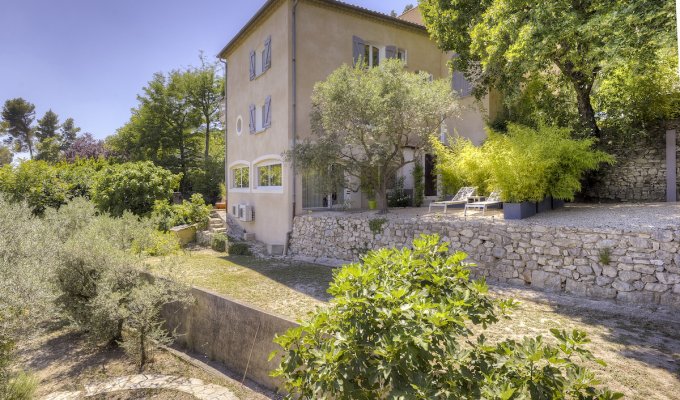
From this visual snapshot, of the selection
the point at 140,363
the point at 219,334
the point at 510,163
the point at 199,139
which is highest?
the point at 199,139

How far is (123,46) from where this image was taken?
628 inches

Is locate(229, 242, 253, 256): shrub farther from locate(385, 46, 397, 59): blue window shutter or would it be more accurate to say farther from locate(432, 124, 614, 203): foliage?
locate(385, 46, 397, 59): blue window shutter

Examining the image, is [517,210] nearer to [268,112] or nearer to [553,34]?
[553,34]

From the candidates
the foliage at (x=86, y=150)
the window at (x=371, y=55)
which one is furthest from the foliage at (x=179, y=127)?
the window at (x=371, y=55)

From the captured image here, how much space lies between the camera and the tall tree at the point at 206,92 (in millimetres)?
28812

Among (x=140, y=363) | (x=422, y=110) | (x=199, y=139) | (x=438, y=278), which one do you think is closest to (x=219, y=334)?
(x=140, y=363)

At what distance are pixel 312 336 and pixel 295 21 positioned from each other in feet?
45.1

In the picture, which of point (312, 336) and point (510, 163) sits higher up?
point (510, 163)

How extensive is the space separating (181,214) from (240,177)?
3496 millimetres

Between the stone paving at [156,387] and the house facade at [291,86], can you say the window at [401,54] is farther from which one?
the stone paving at [156,387]

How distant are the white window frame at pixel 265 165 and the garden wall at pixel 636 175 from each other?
39.3 feet

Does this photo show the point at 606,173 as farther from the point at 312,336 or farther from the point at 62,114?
the point at 62,114

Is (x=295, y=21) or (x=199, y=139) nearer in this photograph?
(x=295, y=21)

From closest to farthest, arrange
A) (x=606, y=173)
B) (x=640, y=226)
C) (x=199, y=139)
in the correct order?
(x=640, y=226)
(x=606, y=173)
(x=199, y=139)
